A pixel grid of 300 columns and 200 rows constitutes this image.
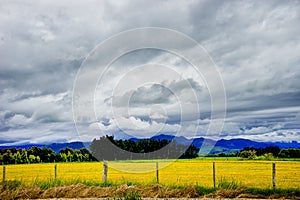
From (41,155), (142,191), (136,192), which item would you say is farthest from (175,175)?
(41,155)

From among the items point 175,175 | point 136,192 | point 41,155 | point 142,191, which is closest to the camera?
point 136,192

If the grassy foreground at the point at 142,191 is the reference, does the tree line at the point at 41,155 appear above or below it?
above

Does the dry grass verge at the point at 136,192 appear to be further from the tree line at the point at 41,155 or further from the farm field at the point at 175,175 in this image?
the tree line at the point at 41,155

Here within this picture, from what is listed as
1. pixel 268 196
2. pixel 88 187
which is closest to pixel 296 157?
pixel 268 196

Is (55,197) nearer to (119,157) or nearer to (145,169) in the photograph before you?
(119,157)

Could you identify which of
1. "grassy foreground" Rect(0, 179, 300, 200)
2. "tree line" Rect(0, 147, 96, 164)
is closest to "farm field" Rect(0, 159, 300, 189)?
"grassy foreground" Rect(0, 179, 300, 200)

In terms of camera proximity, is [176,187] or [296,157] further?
[296,157]

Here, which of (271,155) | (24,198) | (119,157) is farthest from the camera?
(271,155)

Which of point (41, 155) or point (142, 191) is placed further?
point (41, 155)

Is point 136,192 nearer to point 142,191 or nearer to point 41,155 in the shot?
point 142,191

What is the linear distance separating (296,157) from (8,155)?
3450cm

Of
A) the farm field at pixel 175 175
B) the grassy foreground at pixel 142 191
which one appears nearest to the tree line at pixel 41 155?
the farm field at pixel 175 175

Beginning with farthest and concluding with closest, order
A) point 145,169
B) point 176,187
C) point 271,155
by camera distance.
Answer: point 271,155, point 145,169, point 176,187

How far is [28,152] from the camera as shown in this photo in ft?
152
